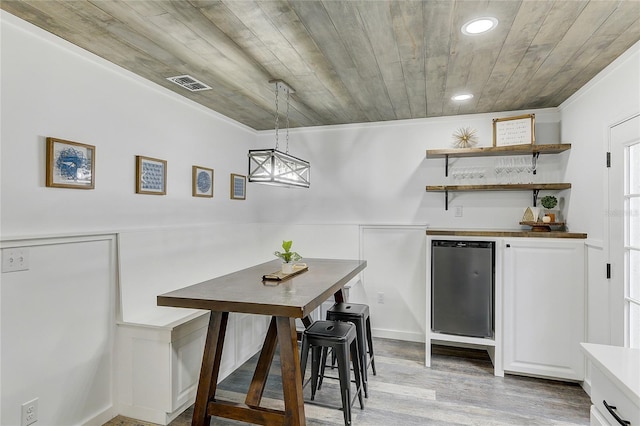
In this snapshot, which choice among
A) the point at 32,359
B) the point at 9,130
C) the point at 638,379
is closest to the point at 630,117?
the point at 638,379

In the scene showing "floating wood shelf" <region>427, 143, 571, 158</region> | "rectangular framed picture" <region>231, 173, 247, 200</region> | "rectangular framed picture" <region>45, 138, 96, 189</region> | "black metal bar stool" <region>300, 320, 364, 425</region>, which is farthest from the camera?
"rectangular framed picture" <region>231, 173, 247, 200</region>

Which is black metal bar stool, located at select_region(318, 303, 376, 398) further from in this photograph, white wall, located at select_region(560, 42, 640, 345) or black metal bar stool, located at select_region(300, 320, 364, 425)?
white wall, located at select_region(560, 42, 640, 345)

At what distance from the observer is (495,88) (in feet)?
9.50

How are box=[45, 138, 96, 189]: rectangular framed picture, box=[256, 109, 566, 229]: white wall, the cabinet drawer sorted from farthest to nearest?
box=[256, 109, 566, 229]: white wall, box=[45, 138, 96, 189]: rectangular framed picture, the cabinet drawer

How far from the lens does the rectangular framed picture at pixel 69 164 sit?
2055 millimetres

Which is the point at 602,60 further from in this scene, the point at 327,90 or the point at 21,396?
the point at 21,396

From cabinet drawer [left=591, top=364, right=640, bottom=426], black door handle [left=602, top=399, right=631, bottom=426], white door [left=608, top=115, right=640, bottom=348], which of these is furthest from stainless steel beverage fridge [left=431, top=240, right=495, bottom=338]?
black door handle [left=602, top=399, right=631, bottom=426]

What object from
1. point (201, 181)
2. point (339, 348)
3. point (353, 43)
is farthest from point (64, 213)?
point (353, 43)

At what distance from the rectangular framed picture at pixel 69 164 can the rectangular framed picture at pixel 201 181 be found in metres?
1.06

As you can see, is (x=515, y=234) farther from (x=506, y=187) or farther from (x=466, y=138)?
(x=466, y=138)

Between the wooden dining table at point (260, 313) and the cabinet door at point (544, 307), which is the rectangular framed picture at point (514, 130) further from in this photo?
the wooden dining table at point (260, 313)

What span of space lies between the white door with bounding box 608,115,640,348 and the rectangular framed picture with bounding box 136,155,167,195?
3.40 metres

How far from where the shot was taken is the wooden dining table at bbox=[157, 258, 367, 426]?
1838mm

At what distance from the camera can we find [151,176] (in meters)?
2.82
